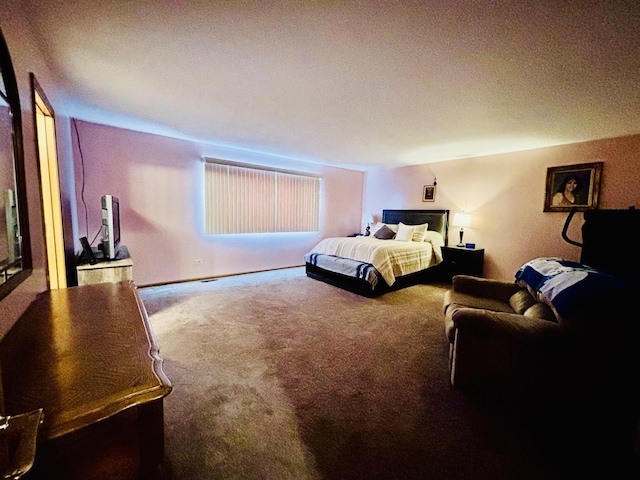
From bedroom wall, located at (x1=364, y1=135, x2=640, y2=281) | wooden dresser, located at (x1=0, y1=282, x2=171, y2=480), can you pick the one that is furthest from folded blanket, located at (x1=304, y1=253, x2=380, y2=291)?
wooden dresser, located at (x1=0, y1=282, x2=171, y2=480)

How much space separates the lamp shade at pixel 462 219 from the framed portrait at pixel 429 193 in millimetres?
740

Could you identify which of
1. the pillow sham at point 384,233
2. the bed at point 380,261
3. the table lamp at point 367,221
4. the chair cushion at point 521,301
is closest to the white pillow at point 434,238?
the bed at point 380,261

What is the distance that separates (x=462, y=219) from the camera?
15.4 ft

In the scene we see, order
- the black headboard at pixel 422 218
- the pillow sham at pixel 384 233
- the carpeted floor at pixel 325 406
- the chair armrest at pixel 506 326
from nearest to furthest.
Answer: the carpeted floor at pixel 325 406 < the chair armrest at pixel 506 326 < the black headboard at pixel 422 218 < the pillow sham at pixel 384 233

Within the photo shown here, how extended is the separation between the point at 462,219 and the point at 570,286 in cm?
329

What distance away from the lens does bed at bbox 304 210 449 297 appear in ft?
13.0

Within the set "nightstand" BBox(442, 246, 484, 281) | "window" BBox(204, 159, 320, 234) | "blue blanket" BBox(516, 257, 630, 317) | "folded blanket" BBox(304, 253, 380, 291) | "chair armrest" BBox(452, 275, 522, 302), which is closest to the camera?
"blue blanket" BBox(516, 257, 630, 317)

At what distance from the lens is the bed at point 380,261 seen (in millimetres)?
3967

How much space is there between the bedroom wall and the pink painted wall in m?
3.32

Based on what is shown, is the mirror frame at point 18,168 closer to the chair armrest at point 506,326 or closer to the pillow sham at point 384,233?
the chair armrest at point 506,326

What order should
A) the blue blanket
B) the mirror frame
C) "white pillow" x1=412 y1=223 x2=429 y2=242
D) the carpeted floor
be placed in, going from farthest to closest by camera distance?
"white pillow" x1=412 y1=223 x2=429 y2=242, the blue blanket, the carpeted floor, the mirror frame

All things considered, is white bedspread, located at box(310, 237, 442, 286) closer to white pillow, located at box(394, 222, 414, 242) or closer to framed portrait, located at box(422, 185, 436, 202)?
white pillow, located at box(394, 222, 414, 242)

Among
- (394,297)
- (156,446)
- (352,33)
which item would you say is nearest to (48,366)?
(156,446)

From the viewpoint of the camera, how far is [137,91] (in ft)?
8.32
